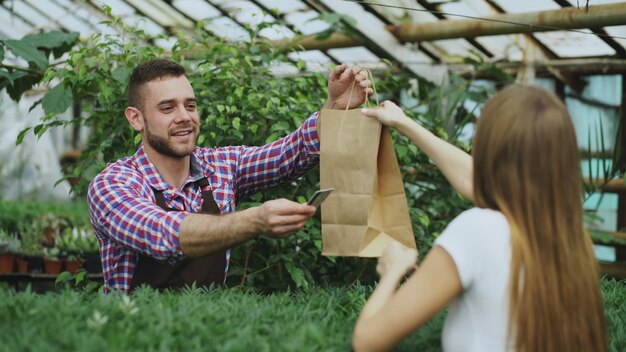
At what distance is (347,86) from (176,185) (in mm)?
662

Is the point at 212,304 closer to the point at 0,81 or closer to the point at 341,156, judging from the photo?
the point at 341,156

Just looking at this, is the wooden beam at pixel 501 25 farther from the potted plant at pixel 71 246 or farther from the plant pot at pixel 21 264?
the plant pot at pixel 21 264

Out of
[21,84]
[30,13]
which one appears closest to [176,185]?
[21,84]

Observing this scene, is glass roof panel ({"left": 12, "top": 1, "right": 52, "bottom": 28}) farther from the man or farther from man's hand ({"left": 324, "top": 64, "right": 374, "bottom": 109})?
man's hand ({"left": 324, "top": 64, "right": 374, "bottom": 109})

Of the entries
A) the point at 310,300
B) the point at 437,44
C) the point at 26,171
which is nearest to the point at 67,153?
the point at 26,171

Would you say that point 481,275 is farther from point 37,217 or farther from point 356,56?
point 37,217

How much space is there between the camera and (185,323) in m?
1.64

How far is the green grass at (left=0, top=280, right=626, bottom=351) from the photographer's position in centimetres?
150

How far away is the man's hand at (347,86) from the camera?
97.0 inches

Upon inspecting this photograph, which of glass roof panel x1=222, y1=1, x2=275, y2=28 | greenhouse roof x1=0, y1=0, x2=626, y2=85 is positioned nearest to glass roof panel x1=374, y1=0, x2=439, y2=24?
greenhouse roof x1=0, y1=0, x2=626, y2=85

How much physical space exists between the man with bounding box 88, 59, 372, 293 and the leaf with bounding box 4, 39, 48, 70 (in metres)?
0.84

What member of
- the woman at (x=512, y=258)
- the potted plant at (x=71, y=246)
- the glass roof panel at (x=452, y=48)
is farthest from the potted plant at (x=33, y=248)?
the woman at (x=512, y=258)

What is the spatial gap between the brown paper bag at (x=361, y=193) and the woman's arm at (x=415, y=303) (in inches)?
23.1

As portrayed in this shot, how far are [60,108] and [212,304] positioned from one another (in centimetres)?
196
